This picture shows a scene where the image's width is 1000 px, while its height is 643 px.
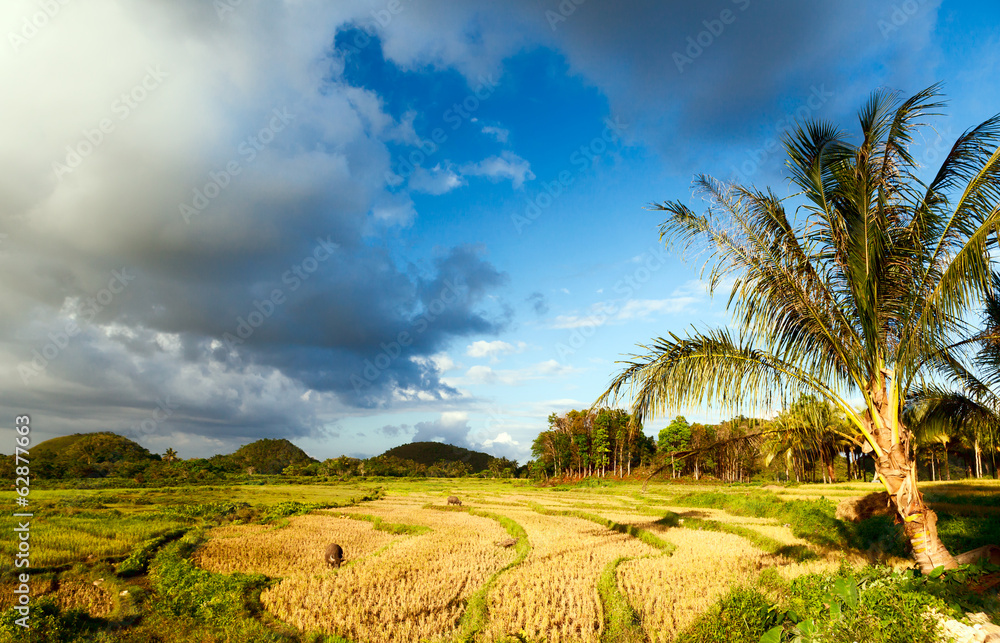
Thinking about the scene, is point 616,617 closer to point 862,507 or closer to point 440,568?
point 440,568

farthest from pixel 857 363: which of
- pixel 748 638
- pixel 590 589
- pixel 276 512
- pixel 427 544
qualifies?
pixel 276 512

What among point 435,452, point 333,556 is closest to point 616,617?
point 333,556

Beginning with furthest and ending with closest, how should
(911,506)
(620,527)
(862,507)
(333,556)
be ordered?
(620,527) < (862,507) < (333,556) < (911,506)

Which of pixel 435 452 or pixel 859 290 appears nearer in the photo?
pixel 859 290

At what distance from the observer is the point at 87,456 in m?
42.5

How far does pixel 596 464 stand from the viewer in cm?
6550

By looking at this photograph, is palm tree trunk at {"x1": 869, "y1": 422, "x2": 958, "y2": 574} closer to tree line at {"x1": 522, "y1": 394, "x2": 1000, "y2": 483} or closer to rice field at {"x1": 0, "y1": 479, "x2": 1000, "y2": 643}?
tree line at {"x1": 522, "y1": 394, "x2": 1000, "y2": 483}

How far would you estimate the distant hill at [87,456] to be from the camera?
111 feet

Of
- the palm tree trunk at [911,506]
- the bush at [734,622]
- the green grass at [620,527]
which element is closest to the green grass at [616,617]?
the bush at [734,622]

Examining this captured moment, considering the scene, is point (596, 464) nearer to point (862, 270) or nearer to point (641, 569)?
point (641, 569)

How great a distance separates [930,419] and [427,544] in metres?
13.8

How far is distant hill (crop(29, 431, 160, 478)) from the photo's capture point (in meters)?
33.8

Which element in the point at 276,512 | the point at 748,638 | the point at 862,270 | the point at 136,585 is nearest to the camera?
the point at 748,638

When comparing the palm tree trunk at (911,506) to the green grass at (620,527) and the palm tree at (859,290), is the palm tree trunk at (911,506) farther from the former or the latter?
the green grass at (620,527)
